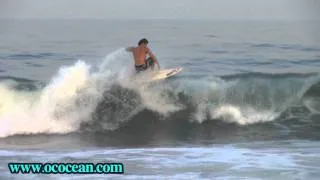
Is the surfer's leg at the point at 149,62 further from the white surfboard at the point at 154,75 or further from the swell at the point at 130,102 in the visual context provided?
the swell at the point at 130,102

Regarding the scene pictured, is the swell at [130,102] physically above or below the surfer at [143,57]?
below

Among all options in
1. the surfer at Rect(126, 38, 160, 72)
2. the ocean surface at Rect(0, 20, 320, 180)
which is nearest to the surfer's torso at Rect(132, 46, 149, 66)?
the surfer at Rect(126, 38, 160, 72)

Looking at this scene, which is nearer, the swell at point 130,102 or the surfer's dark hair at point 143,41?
the surfer's dark hair at point 143,41

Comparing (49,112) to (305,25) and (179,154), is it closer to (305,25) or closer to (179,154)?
(179,154)

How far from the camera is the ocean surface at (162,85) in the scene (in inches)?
376

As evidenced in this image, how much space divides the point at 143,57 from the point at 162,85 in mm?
886

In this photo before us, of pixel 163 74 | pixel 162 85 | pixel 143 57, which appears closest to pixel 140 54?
pixel 143 57

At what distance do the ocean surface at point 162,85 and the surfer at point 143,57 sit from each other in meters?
0.26

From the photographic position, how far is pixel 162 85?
33.8 ft

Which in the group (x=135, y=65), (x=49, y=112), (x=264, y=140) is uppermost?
(x=135, y=65)

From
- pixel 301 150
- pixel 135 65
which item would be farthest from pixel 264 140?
pixel 135 65

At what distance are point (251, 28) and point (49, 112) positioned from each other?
379cm

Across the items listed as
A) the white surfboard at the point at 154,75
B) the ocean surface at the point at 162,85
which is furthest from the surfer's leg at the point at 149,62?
the ocean surface at the point at 162,85

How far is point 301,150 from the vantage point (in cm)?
805
